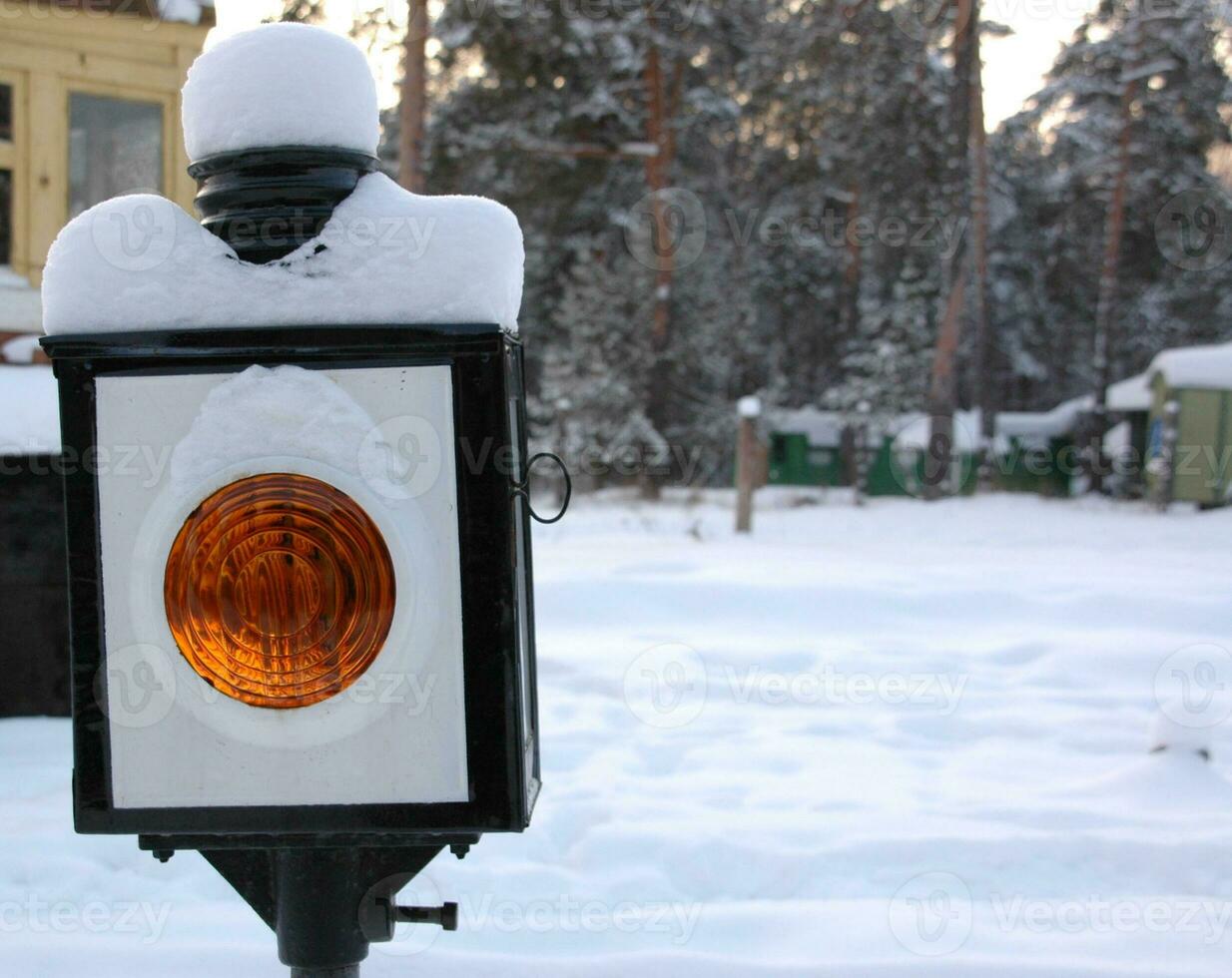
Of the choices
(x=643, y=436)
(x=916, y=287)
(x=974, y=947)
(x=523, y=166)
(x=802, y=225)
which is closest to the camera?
(x=974, y=947)

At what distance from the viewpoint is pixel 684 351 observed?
20125 millimetres

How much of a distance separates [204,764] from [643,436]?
18.5m

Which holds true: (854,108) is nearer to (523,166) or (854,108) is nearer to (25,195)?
(523,166)

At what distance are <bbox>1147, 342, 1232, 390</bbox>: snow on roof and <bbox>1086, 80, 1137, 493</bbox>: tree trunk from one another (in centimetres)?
426

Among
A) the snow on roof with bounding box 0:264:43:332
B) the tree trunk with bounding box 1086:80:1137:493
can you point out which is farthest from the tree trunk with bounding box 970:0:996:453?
the snow on roof with bounding box 0:264:43:332

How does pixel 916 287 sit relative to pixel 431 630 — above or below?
above

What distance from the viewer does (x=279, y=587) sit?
3.19 ft

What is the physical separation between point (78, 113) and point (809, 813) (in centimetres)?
453

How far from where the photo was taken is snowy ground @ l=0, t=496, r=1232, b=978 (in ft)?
7.01

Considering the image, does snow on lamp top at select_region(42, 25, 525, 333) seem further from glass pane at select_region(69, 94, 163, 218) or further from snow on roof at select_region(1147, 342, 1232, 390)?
snow on roof at select_region(1147, 342, 1232, 390)

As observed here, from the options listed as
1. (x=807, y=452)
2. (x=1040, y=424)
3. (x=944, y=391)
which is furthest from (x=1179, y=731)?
(x=1040, y=424)

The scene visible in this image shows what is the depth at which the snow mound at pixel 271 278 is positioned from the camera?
98 centimetres

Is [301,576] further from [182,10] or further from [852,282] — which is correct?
[852,282]

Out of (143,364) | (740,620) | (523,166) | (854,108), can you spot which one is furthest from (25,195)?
(854,108)
